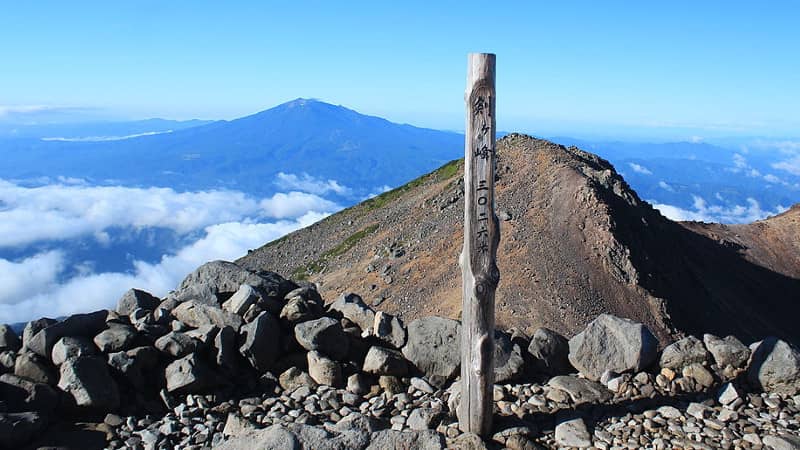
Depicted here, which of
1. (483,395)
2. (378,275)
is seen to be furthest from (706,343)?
(378,275)

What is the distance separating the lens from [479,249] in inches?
358

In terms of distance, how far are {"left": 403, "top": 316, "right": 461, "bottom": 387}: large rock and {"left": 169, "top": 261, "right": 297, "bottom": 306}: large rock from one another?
11.1 feet

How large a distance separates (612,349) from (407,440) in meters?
4.64

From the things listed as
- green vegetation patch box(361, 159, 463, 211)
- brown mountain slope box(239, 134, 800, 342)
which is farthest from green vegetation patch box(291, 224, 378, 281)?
green vegetation patch box(361, 159, 463, 211)

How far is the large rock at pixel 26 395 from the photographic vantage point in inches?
385

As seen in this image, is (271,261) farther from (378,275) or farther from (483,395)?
(483,395)

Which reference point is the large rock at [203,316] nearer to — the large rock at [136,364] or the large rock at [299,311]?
the large rock at [299,311]

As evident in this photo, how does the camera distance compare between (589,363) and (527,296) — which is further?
(527,296)

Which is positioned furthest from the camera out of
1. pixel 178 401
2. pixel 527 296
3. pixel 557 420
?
pixel 527 296

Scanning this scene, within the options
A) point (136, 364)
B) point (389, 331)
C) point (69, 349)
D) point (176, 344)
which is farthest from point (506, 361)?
point (69, 349)

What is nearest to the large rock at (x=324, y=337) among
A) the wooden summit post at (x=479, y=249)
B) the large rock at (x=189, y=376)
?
the large rock at (x=189, y=376)

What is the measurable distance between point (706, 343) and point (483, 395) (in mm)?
5229

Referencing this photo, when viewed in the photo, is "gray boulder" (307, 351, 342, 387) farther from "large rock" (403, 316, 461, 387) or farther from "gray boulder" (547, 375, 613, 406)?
"gray boulder" (547, 375, 613, 406)

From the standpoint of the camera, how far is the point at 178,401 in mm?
10742
